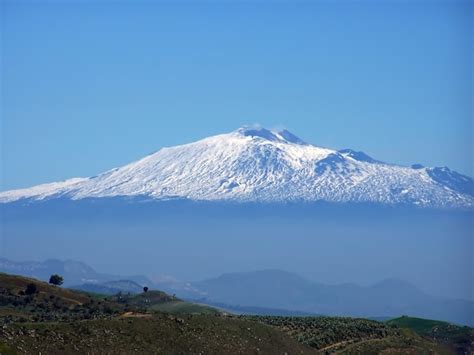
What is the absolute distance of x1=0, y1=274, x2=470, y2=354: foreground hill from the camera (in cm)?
5847

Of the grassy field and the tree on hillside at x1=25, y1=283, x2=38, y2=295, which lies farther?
the tree on hillside at x1=25, y1=283, x2=38, y2=295

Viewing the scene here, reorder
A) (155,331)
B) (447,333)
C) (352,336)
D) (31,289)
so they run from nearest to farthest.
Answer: (155,331)
(352,336)
(31,289)
(447,333)

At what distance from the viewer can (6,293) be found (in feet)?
268

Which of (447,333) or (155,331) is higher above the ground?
(447,333)

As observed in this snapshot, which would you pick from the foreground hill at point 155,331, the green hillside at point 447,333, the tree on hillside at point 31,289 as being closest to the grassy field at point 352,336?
the foreground hill at point 155,331

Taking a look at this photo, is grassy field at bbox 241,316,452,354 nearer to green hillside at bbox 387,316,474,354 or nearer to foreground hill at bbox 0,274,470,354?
foreground hill at bbox 0,274,470,354

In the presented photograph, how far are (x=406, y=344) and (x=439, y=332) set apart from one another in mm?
19415

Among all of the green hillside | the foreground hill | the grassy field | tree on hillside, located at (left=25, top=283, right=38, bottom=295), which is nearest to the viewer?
the foreground hill

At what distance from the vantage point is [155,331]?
63.7 meters

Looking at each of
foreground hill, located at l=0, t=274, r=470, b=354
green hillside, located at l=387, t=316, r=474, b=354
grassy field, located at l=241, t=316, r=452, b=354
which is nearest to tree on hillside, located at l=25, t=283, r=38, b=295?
foreground hill, located at l=0, t=274, r=470, b=354

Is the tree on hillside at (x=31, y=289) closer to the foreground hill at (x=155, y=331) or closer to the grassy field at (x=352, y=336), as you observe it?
the foreground hill at (x=155, y=331)

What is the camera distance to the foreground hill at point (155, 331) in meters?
58.5

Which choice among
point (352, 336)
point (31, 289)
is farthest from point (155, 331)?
point (31, 289)

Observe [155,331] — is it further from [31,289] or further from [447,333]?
[447,333]
